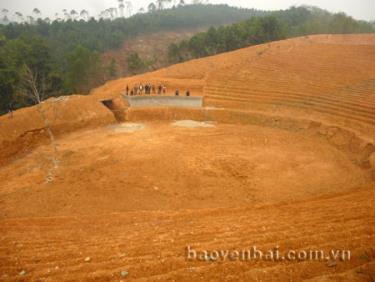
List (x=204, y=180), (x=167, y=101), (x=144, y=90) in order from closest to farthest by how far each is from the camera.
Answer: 1. (x=204, y=180)
2. (x=167, y=101)
3. (x=144, y=90)

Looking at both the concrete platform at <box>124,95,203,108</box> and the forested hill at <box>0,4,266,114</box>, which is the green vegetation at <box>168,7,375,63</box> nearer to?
the forested hill at <box>0,4,266,114</box>

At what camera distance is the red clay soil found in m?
5.93

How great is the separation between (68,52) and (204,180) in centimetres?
4583

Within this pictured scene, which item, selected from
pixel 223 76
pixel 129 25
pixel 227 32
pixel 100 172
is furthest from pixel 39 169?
pixel 129 25

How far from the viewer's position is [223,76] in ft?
108

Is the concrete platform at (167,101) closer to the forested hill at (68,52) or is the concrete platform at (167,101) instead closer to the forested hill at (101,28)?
the forested hill at (68,52)

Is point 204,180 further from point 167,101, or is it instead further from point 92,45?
point 92,45

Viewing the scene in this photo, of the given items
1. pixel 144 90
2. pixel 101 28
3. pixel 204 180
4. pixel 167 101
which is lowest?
pixel 204 180

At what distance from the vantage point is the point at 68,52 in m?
50.7

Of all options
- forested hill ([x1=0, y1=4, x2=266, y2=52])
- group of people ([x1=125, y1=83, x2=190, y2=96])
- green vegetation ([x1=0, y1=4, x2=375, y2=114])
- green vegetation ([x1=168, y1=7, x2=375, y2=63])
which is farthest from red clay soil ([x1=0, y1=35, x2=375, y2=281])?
forested hill ([x1=0, y1=4, x2=266, y2=52])

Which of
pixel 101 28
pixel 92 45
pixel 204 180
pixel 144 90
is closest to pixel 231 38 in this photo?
pixel 144 90

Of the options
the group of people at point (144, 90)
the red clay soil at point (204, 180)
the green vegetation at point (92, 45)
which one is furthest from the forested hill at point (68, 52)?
the group of people at point (144, 90)

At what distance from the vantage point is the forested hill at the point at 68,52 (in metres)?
30.3

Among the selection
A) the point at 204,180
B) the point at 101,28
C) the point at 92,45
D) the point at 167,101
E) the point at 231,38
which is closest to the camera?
the point at 204,180
